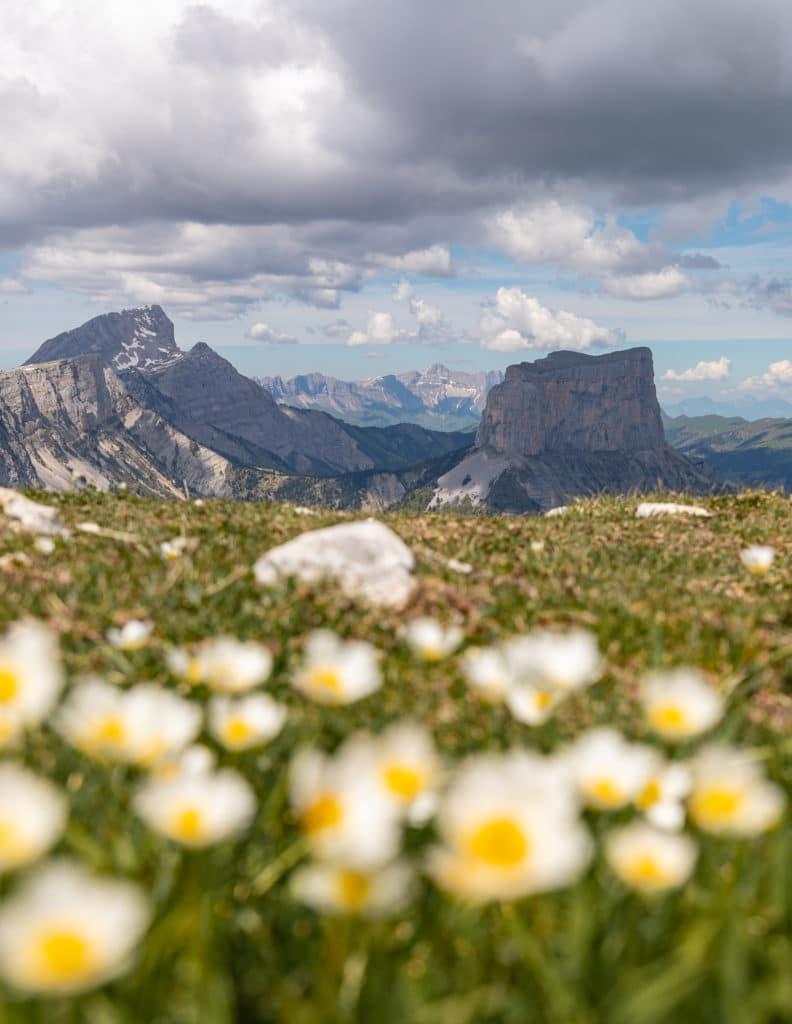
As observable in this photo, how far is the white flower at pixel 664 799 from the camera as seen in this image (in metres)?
2.42

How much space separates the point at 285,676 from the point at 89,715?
2.78 meters

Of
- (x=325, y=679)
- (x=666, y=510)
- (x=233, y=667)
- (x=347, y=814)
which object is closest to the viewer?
(x=347, y=814)

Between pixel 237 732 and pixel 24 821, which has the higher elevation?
pixel 24 821

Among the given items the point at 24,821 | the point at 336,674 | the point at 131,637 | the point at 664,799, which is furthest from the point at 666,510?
the point at 24,821

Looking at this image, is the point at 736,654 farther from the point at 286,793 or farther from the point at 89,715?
the point at 89,715

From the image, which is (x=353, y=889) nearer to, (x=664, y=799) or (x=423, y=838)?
(x=423, y=838)

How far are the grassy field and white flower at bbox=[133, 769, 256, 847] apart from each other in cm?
23

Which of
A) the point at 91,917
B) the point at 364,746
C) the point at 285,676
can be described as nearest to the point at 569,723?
the point at 285,676

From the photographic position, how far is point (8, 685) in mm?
2266

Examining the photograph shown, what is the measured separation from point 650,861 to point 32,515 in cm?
852

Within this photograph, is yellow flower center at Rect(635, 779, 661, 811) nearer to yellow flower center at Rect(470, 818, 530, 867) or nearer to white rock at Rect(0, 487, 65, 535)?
yellow flower center at Rect(470, 818, 530, 867)

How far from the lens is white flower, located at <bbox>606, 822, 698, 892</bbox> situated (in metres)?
1.83

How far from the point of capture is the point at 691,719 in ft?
7.77

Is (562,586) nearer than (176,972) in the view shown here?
No
